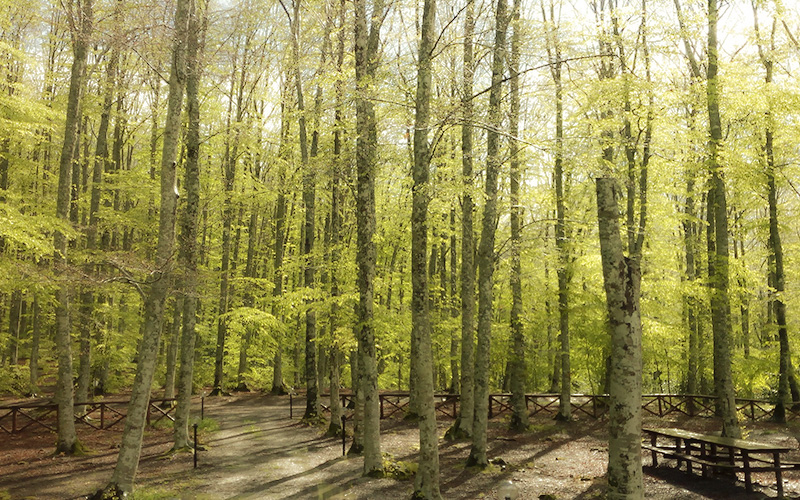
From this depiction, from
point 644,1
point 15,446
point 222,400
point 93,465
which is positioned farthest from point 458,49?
point 222,400

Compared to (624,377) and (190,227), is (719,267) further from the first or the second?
(190,227)

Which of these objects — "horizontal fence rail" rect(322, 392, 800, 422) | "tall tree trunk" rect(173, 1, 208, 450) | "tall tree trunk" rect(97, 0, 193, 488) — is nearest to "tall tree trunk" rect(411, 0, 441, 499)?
"tall tree trunk" rect(97, 0, 193, 488)

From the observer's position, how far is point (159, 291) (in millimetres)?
8789

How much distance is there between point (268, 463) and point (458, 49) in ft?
33.7

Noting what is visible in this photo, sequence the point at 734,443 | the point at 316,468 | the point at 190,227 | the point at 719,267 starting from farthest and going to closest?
the point at 719,267, the point at 190,227, the point at 316,468, the point at 734,443

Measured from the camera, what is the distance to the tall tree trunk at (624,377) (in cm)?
483

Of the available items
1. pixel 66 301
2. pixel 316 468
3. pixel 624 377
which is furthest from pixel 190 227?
pixel 624 377

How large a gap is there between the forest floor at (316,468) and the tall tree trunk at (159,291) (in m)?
0.63

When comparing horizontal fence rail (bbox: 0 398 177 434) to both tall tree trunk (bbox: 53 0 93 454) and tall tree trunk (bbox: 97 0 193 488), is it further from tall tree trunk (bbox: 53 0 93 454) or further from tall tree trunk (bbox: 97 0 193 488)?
tall tree trunk (bbox: 97 0 193 488)

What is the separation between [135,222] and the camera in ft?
54.3

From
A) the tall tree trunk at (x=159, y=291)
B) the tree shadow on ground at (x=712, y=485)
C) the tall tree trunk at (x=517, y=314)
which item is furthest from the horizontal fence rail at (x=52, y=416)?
the tree shadow on ground at (x=712, y=485)

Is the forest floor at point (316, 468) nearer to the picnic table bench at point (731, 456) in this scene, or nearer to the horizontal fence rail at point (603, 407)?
the picnic table bench at point (731, 456)

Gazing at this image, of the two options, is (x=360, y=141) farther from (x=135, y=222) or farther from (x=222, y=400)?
(x=222, y=400)

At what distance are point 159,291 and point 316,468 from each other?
4653 millimetres
